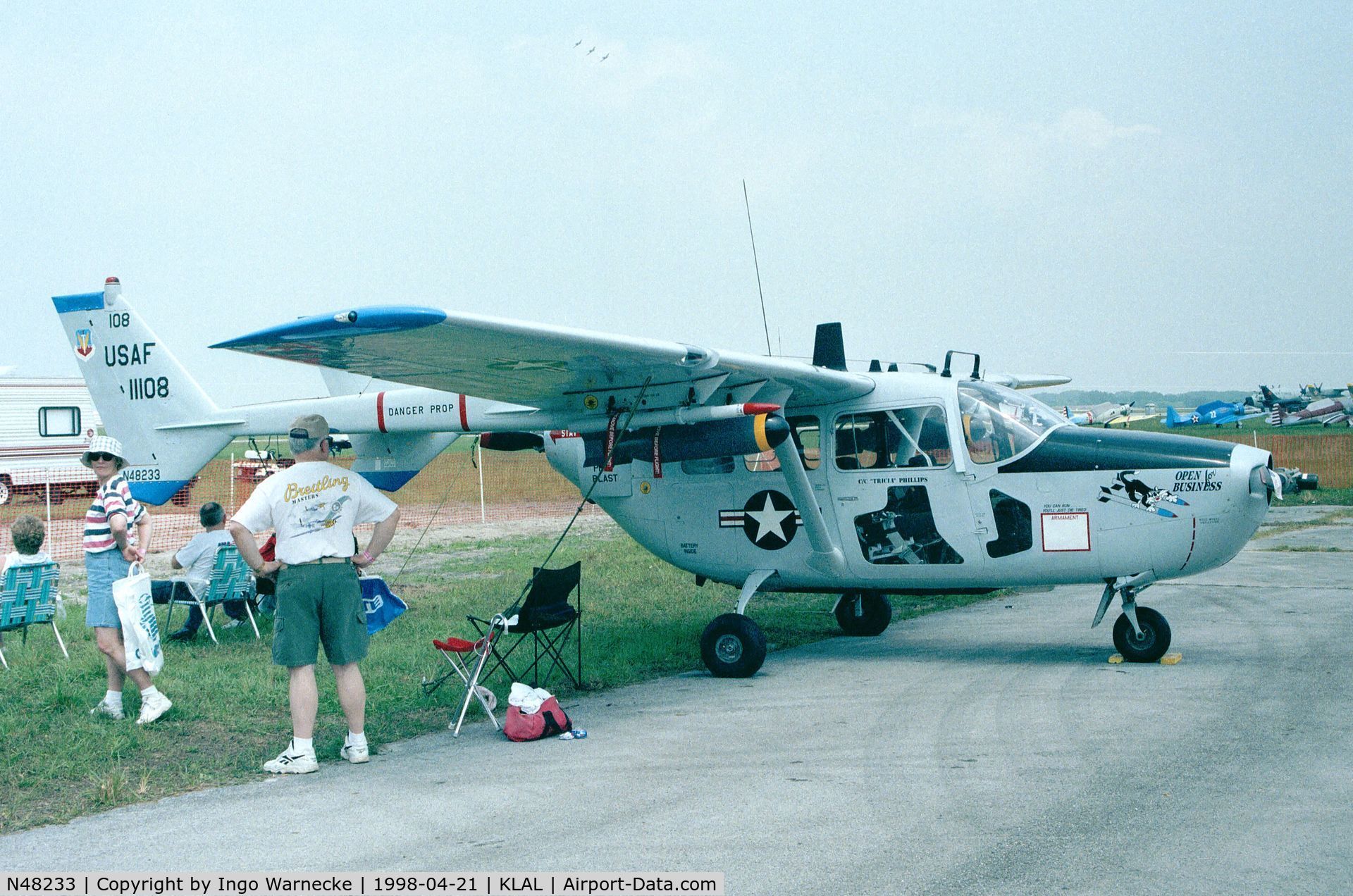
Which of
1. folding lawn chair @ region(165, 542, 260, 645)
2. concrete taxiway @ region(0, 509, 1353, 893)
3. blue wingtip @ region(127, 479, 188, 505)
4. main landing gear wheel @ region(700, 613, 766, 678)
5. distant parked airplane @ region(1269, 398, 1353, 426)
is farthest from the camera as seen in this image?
distant parked airplane @ region(1269, 398, 1353, 426)

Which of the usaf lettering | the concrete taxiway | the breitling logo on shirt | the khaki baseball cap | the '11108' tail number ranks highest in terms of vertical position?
the usaf lettering

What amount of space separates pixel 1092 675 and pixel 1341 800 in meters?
3.04

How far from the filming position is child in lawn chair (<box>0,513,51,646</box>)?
9055 mm

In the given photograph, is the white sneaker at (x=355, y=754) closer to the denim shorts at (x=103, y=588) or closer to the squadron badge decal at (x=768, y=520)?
the denim shorts at (x=103, y=588)

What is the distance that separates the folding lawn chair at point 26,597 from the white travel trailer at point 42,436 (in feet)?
63.5

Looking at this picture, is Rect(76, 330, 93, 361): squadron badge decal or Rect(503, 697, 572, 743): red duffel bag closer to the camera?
Rect(503, 697, 572, 743): red duffel bag

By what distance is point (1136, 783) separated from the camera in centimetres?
547

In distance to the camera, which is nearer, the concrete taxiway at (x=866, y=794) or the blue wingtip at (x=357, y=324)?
the concrete taxiway at (x=866, y=794)

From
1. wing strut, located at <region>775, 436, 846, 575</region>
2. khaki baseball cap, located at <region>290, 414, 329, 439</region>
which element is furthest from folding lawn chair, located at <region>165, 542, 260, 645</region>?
wing strut, located at <region>775, 436, 846, 575</region>

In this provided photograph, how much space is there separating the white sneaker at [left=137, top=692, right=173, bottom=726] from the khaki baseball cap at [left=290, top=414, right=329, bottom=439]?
7.35 feet

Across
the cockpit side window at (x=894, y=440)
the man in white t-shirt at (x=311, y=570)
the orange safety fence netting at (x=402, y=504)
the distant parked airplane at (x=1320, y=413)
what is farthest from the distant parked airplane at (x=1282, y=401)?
the man in white t-shirt at (x=311, y=570)

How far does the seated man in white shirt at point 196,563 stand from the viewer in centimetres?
1007

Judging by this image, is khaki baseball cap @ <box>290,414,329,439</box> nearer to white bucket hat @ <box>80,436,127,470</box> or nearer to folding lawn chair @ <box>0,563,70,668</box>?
white bucket hat @ <box>80,436,127,470</box>

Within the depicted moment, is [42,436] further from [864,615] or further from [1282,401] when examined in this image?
[1282,401]
